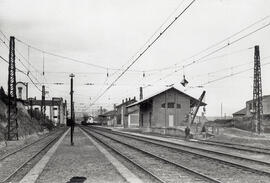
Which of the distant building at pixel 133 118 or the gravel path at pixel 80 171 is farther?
the distant building at pixel 133 118

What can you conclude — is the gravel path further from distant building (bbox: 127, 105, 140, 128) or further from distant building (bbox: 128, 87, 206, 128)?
distant building (bbox: 127, 105, 140, 128)

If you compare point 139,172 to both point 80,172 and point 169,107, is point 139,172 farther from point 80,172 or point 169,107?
point 169,107

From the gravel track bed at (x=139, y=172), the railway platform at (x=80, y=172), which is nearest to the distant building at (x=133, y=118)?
the gravel track bed at (x=139, y=172)

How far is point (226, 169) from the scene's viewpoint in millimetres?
13812

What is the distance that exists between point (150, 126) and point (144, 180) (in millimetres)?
48682

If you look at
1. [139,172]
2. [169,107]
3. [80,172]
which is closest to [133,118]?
[169,107]

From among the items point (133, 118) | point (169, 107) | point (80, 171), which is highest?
point (169, 107)

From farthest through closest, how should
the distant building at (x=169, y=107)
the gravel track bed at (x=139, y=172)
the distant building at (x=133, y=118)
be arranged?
the distant building at (x=133, y=118) → the distant building at (x=169, y=107) → the gravel track bed at (x=139, y=172)

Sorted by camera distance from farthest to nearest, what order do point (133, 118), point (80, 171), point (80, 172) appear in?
point (133, 118) → point (80, 171) → point (80, 172)

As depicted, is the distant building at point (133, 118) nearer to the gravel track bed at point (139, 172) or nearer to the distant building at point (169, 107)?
the distant building at point (169, 107)

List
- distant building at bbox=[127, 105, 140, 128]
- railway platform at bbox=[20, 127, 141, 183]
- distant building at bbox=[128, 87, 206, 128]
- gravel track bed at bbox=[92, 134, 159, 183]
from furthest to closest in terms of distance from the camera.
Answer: distant building at bbox=[127, 105, 140, 128] < distant building at bbox=[128, 87, 206, 128] < railway platform at bbox=[20, 127, 141, 183] < gravel track bed at bbox=[92, 134, 159, 183]

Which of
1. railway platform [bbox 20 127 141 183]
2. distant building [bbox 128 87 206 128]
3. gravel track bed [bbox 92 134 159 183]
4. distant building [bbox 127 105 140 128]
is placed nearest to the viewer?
gravel track bed [bbox 92 134 159 183]

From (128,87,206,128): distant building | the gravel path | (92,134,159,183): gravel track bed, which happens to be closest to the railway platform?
the gravel path

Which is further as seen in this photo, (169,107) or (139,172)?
(169,107)
